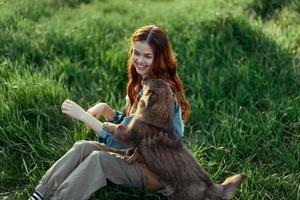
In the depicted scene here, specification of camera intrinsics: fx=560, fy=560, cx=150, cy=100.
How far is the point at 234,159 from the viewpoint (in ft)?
12.9

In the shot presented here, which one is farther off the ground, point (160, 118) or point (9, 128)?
point (160, 118)

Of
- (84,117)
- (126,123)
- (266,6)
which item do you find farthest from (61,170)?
(266,6)

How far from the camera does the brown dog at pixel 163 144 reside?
3021 mm

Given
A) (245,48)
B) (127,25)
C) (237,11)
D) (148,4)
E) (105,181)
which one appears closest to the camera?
(105,181)

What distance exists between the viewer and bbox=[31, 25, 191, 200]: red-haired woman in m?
3.16

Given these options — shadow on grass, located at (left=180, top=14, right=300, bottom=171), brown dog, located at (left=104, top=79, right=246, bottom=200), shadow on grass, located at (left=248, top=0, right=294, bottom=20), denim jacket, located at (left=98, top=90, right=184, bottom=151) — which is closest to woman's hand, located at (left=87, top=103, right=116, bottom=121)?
denim jacket, located at (left=98, top=90, right=184, bottom=151)

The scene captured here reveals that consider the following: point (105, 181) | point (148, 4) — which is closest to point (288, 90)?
point (105, 181)

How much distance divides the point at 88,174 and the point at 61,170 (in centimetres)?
20

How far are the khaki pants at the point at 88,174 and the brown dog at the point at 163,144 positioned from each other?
19 cm

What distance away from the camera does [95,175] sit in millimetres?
3168

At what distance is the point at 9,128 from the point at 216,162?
58.6 inches

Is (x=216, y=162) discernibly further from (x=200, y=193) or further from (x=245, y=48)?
(x=245, y=48)

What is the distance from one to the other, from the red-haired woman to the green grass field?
26cm

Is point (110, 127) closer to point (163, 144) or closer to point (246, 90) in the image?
point (163, 144)
